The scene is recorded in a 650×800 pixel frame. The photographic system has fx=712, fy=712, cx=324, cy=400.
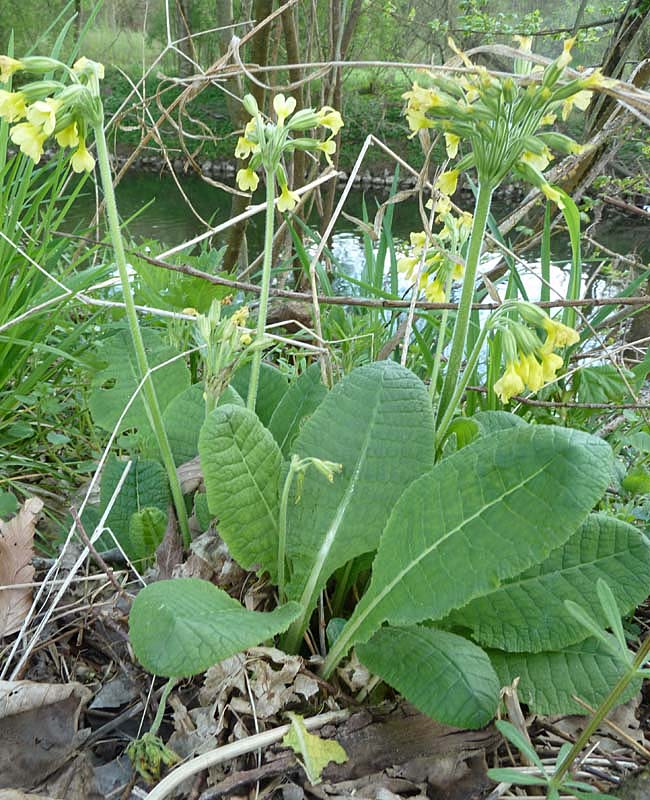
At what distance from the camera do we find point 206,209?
13398 mm

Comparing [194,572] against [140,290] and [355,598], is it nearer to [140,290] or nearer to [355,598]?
[355,598]

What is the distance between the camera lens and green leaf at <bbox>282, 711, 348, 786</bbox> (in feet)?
2.83

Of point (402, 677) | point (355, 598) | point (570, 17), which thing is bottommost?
point (355, 598)

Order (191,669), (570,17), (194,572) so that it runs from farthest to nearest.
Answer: (570,17) → (194,572) → (191,669)

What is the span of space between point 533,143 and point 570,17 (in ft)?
41.5

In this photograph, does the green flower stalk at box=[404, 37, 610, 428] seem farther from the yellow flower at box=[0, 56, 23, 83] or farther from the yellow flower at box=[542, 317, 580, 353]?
the yellow flower at box=[0, 56, 23, 83]

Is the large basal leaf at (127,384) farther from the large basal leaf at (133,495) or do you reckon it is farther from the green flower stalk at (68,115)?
the green flower stalk at (68,115)

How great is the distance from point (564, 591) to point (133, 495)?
75 centimetres

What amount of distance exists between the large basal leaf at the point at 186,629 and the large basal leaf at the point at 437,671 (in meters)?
0.15

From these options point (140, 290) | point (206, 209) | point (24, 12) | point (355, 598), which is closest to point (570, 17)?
point (206, 209)

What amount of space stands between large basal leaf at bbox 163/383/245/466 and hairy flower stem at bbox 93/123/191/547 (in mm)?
94

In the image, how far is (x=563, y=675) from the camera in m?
1.00

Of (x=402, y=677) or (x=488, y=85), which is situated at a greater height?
(x=488, y=85)

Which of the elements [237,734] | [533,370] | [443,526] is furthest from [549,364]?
[237,734]
